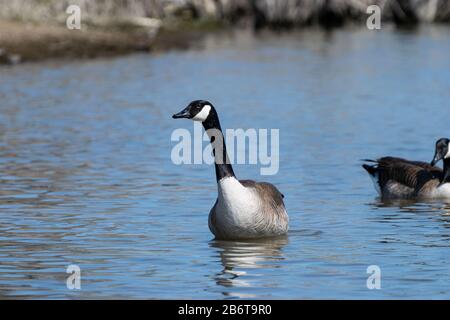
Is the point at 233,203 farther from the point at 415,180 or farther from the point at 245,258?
the point at 415,180

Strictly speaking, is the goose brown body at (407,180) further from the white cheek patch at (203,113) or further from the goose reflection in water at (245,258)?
the white cheek patch at (203,113)

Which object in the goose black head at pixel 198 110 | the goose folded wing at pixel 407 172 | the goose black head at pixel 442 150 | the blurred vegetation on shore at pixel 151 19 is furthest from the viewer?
the blurred vegetation on shore at pixel 151 19

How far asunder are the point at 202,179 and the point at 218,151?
4.73 meters

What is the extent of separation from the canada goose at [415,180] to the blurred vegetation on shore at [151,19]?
53.8ft

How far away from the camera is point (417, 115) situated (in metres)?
23.4

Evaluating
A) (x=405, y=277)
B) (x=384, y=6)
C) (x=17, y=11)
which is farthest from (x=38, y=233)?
(x=384, y=6)

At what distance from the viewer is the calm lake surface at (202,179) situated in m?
10.8

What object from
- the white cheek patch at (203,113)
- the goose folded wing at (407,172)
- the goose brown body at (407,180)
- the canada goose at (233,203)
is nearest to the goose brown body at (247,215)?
the canada goose at (233,203)

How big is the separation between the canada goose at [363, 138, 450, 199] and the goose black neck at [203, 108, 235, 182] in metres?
4.09

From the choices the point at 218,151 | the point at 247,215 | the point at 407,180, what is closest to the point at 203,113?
the point at 218,151

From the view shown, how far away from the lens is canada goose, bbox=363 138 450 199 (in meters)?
15.3

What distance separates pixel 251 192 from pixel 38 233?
8.39ft

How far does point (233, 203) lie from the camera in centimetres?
1171
